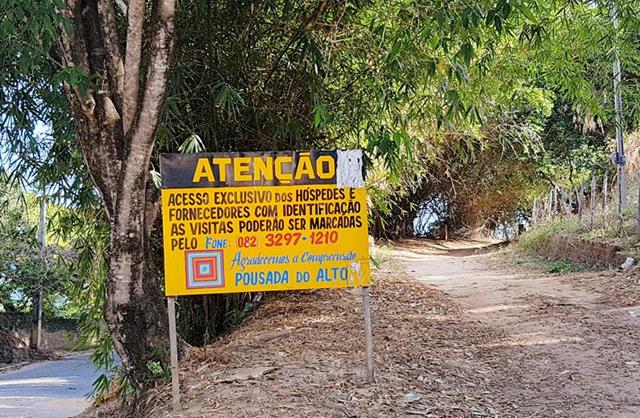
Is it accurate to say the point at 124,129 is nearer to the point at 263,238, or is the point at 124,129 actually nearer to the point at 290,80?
the point at 263,238

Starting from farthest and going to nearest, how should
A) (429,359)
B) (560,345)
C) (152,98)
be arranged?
(560,345) → (429,359) → (152,98)

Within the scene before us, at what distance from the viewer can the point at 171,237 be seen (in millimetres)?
3338

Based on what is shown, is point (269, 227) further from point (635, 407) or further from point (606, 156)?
point (606, 156)

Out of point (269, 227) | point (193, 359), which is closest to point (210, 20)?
point (269, 227)

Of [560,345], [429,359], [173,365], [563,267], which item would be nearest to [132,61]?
[173,365]

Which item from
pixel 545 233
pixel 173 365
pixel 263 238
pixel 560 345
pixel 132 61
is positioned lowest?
pixel 560 345

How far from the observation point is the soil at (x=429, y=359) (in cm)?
326

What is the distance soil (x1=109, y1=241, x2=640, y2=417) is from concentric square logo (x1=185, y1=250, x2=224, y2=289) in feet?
2.13

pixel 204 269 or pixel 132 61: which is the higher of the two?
pixel 132 61

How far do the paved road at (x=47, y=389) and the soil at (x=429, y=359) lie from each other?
4249 millimetres

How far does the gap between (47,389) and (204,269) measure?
354 inches

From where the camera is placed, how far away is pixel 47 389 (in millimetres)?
10688

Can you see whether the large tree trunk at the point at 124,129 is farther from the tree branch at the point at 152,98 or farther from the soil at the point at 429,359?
the soil at the point at 429,359

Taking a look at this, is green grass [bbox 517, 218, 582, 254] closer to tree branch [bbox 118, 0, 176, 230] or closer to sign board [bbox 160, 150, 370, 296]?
sign board [bbox 160, 150, 370, 296]
